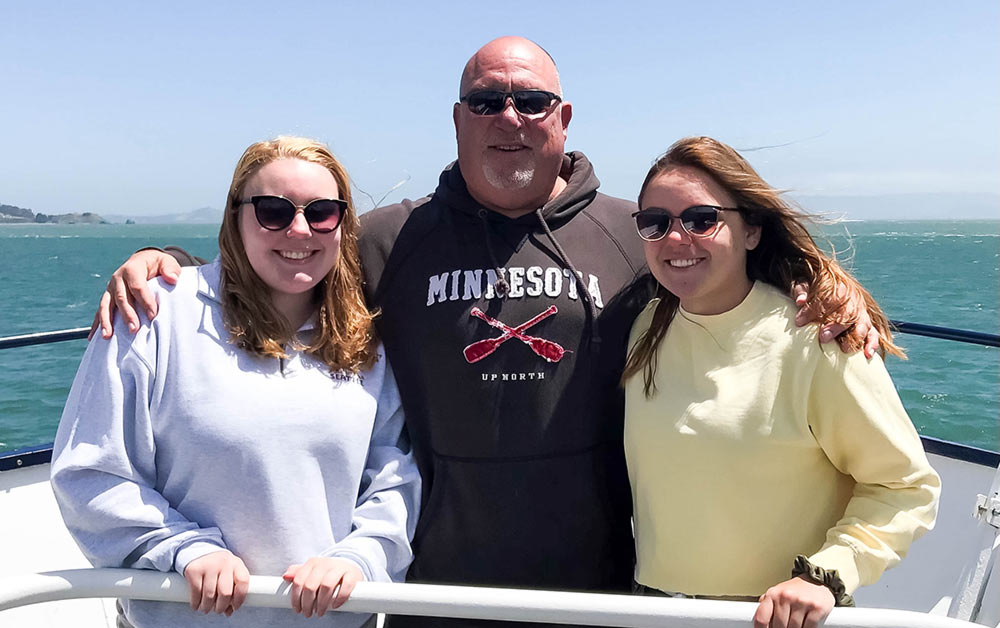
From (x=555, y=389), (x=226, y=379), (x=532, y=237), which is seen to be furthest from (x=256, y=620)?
(x=532, y=237)

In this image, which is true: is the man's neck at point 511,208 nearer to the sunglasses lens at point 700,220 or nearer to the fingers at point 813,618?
the sunglasses lens at point 700,220

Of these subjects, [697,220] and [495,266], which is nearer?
[697,220]

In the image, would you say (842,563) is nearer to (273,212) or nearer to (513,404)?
(513,404)

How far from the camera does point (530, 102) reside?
112 inches

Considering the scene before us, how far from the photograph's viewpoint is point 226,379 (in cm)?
226

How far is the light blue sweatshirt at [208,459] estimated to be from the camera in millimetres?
2117

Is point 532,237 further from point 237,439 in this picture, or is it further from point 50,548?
point 50,548

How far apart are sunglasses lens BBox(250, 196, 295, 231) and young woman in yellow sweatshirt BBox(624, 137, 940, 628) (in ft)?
3.43

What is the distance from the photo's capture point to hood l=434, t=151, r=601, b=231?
2.91m

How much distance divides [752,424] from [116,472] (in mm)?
1690

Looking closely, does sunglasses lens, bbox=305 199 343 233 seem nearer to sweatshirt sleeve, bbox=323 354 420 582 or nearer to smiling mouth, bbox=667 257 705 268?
sweatshirt sleeve, bbox=323 354 420 582

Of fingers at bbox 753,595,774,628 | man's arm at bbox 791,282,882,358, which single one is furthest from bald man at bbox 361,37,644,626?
fingers at bbox 753,595,774,628

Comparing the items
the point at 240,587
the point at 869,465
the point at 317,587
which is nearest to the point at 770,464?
the point at 869,465

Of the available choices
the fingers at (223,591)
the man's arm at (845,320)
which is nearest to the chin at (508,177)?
the man's arm at (845,320)
